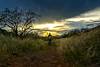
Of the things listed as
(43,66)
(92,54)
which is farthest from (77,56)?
(43,66)

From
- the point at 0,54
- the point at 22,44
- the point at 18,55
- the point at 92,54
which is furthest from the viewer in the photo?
the point at 22,44

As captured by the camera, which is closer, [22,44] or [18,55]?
[18,55]

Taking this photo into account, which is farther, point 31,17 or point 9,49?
point 31,17

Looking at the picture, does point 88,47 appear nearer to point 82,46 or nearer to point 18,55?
point 82,46

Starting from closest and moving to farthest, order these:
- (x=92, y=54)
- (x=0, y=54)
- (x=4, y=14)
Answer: (x=92, y=54)
(x=0, y=54)
(x=4, y=14)

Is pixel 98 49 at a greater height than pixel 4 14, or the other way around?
pixel 4 14

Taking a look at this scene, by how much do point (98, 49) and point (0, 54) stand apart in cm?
381

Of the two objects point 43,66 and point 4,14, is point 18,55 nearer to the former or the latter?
point 43,66

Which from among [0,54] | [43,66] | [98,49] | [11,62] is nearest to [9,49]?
[0,54]

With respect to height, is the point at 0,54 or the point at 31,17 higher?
the point at 31,17

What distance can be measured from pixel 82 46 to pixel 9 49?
11.9 ft

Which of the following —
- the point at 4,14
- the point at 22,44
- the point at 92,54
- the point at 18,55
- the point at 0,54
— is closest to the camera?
the point at 92,54

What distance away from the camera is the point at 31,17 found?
56.1 metres

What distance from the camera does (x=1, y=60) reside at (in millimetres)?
9273
